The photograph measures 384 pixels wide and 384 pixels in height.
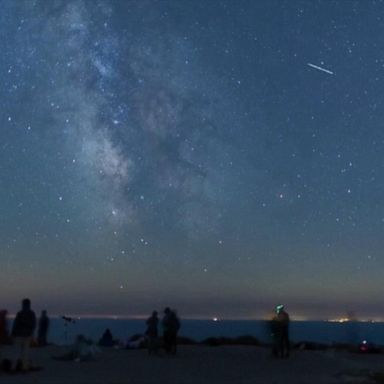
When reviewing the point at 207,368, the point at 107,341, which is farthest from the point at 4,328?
the point at 107,341

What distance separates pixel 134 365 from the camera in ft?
74.9

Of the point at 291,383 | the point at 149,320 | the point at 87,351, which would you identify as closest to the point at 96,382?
the point at 291,383

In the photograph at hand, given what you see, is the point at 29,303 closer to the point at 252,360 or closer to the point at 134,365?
the point at 134,365

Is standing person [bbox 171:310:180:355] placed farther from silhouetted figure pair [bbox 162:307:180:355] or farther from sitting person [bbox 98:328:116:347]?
sitting person [bbox 98:328:116:347]

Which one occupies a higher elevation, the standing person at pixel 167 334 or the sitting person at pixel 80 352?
the standing person at pixel 167 334

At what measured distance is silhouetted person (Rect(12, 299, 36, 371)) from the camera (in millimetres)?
19844

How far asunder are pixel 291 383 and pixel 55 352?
1097 cm

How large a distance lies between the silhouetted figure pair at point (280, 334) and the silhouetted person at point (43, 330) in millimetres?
10149

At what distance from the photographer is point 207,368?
879 inches

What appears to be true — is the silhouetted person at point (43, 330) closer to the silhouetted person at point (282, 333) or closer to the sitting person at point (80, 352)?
the sitting person at point (80, 352)

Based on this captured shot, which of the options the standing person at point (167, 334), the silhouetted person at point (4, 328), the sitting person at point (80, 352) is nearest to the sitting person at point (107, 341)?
the standing person at point (167, 334)

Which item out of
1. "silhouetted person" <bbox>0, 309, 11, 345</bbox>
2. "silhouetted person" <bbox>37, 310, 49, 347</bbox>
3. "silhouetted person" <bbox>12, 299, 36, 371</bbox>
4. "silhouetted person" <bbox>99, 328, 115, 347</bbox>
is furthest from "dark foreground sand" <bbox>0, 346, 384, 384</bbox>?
"silhouetted person" <bbox>99, 328, 115, 347</bbox>

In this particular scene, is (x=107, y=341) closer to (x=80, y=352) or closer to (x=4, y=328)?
(x=80, y=352)

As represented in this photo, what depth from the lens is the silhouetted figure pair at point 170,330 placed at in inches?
1053
